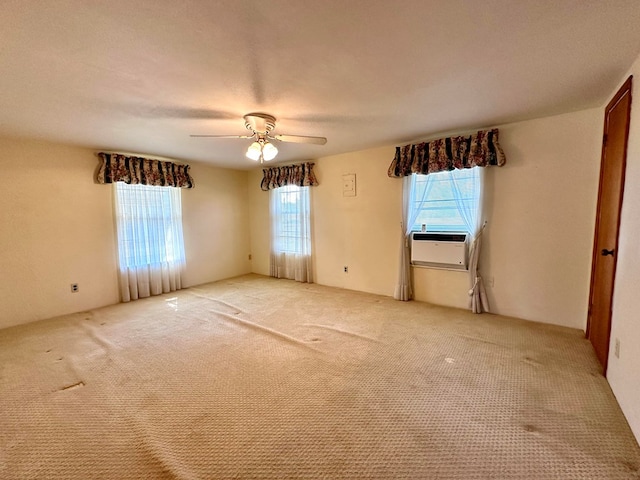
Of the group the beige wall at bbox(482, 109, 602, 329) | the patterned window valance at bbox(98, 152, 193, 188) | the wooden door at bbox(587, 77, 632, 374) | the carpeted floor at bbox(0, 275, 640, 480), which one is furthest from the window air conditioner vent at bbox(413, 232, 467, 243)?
the patterned window valance at bbox(98, 152, 193, 188)

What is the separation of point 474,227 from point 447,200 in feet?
1.54

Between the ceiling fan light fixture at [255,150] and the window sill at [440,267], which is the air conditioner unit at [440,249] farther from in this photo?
the ceiling fan light fixture at [255,150]

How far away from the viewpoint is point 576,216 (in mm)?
2818

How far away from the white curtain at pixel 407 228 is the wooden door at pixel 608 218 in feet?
5.59

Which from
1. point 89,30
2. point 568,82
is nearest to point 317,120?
point 89,30

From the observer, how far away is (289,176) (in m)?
4.98

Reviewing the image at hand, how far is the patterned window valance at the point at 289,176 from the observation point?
472 centimetres

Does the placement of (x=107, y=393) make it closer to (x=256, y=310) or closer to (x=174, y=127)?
(x=256, y=310)

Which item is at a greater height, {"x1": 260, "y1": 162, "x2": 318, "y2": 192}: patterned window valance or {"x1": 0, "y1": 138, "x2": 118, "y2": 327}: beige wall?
{"x1": 260, "y1": 162, "x2": 318, "y2": 192}: patterned window valance

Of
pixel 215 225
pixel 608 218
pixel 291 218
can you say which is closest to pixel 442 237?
pixel 608 218

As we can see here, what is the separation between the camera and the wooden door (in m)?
2.04

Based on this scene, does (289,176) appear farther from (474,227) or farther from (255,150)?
(474,227)

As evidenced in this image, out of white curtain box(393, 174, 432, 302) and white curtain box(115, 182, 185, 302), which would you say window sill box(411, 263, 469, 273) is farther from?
white curtain box(115, 182, 185, 302)

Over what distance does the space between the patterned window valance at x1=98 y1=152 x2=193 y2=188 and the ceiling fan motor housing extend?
95.1 inches
